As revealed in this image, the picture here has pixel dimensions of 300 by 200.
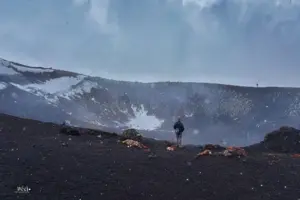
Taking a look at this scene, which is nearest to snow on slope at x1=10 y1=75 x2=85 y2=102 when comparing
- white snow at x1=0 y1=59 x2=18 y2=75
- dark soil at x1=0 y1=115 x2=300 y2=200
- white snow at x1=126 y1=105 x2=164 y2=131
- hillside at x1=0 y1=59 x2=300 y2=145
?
hillside at x1=0 y1=59 x2=300 y2=145

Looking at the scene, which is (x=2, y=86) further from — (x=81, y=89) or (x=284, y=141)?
(x=284, y=141)

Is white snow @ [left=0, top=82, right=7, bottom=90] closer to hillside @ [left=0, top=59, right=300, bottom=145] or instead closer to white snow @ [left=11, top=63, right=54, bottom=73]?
hillside @ [left=0, top=59, right=300, bottom=145]

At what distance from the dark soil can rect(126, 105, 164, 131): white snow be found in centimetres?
11012

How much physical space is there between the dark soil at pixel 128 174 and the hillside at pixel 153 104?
90.9 metres

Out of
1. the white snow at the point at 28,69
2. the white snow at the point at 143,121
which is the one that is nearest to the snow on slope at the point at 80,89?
the white snow at the point at 28,69

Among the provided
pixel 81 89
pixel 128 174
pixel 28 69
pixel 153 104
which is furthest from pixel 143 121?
pixel 128 174

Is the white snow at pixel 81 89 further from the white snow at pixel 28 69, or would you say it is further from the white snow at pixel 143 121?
the white snow at pixel 143 121

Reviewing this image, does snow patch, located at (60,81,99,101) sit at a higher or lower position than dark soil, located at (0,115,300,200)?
higher

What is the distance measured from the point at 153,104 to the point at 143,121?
30.8 feet

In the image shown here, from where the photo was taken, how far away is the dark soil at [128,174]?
47.6ft

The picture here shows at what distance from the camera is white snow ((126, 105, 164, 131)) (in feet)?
432

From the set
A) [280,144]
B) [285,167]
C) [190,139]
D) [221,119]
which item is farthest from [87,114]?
[285,167]

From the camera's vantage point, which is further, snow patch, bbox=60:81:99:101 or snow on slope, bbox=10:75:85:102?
snow patch, bbox=60:81:99:101

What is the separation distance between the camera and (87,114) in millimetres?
126000
